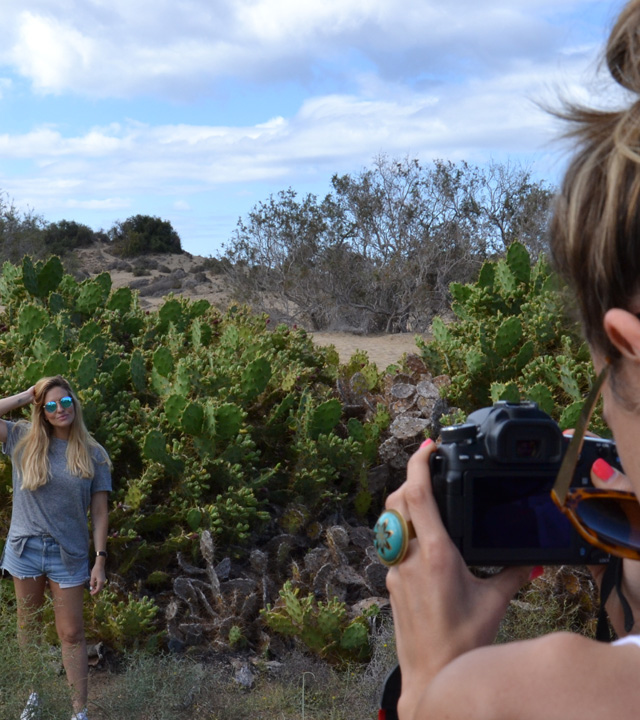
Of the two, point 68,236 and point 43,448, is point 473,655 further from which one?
point 68,236

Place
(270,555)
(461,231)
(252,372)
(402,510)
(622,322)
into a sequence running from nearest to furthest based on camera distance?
(622,322), (402,510), (270,555), (252,372), (461,231)

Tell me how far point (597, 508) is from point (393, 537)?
26 cm

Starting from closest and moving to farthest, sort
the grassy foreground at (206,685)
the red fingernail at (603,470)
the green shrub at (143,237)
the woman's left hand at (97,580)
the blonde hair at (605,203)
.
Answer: the blonde hair at (605,203)
the red fingernail at (603,470)
the grassy foreground at (206,685)
the woman's left hand at (97,580)
the green shrub at (143,237)

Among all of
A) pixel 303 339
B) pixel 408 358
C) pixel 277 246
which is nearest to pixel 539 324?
pixel 408 358

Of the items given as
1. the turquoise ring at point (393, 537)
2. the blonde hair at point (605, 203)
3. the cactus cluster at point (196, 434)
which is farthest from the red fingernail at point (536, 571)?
the cactus cluster at point (196, 434)

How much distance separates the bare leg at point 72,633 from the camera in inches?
180

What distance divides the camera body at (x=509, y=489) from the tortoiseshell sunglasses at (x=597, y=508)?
0.22m

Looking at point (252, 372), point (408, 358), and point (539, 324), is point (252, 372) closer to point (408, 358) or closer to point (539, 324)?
point (408, 358)

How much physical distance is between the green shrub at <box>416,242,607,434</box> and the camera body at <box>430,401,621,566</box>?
4.49m

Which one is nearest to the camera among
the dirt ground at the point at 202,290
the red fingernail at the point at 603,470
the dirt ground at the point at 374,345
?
the red fingernail at the point at 603,470

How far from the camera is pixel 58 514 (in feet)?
15.8

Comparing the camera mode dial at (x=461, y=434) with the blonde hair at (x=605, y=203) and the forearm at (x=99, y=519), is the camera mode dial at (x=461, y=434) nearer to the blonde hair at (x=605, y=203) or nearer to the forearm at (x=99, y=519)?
the blonde hair at (x=605, y=203)

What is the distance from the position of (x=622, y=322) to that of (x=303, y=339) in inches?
286

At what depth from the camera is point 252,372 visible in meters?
6.27
